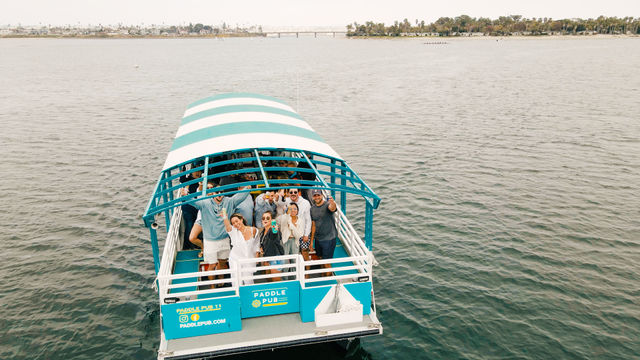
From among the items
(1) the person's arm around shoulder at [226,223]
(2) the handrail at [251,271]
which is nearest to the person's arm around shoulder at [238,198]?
(1) the person's arm around shoulder at [226,223]

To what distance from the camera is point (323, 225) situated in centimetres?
998

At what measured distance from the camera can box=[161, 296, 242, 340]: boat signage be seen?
26.8 ft

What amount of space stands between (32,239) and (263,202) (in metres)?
12.2

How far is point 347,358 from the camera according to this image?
10.4 m

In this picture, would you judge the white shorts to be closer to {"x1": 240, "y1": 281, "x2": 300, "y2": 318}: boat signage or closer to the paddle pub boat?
the paddle pub boat

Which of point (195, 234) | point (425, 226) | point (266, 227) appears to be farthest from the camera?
point (425, 226)

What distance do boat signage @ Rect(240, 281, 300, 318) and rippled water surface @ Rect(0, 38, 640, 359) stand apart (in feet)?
5.98

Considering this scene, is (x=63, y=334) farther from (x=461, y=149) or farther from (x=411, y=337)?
(x=461, y=149)

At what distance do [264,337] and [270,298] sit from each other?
0.79m

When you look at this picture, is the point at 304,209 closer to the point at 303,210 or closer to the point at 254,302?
Result: the point at 303,210

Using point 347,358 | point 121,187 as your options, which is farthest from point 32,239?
point 347,358

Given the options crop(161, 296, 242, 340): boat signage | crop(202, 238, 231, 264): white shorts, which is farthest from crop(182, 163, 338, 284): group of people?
crop(161, 296, 242, 340): boat signage

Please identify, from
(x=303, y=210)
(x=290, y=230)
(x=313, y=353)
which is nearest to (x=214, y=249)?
(x=290, y=230)

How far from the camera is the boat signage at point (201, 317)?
8164 millimetres
